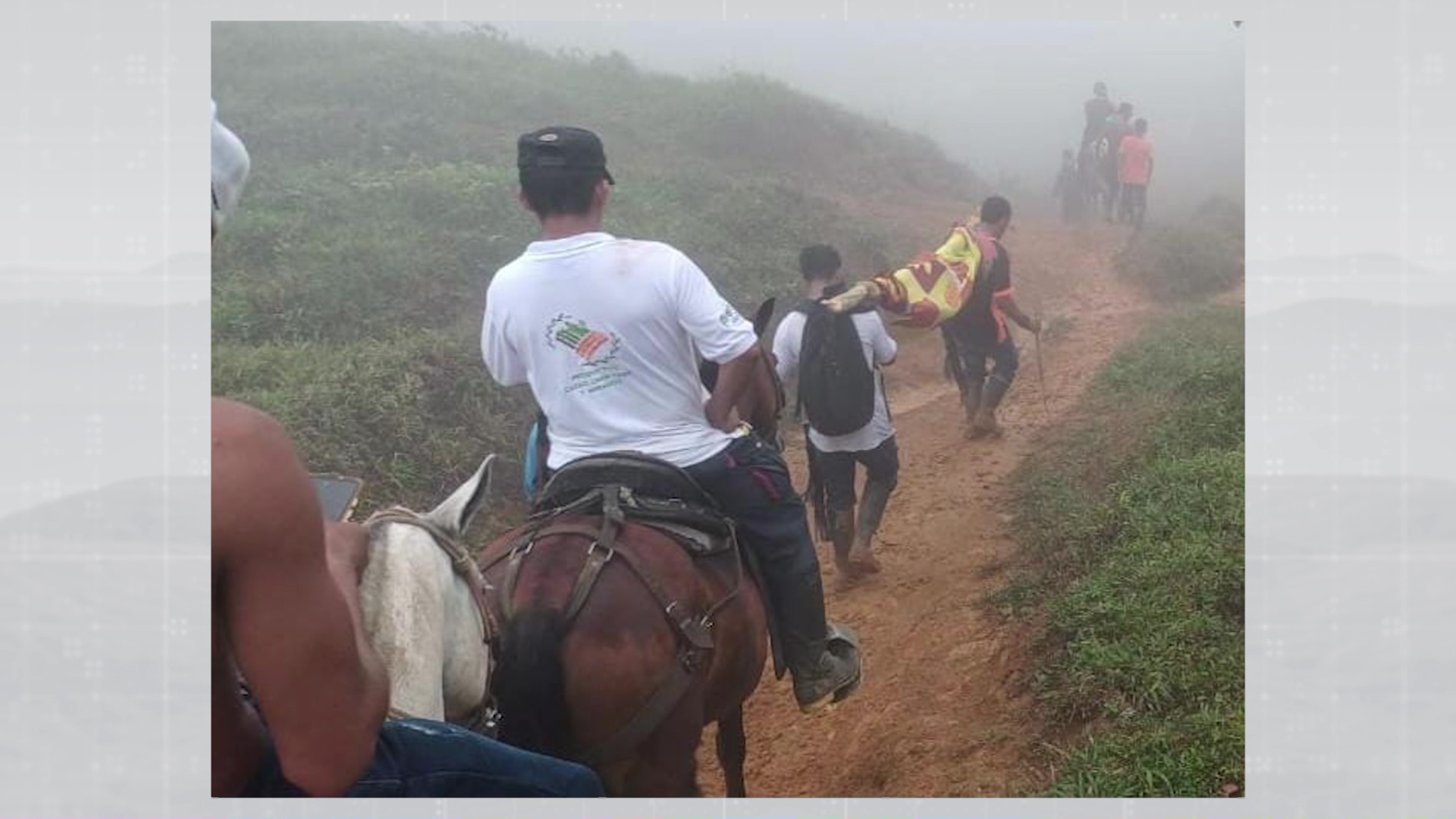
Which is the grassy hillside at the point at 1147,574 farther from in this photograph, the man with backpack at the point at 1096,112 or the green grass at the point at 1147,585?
the man with backpack at the point at 1096,112

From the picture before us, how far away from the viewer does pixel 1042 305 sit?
11.1 m

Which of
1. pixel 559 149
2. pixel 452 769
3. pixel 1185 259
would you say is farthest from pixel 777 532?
pixel 1185 259

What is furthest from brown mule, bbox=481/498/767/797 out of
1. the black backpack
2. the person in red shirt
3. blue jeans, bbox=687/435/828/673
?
the person in red shirt

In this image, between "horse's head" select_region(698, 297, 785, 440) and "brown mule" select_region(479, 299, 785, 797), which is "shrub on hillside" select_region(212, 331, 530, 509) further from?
"brown mule" select_region(479, 299, 785, 797)

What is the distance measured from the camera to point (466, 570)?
2.43m

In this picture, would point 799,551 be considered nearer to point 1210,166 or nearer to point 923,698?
point 923,698

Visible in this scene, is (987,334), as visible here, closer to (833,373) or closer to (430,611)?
(833,373)

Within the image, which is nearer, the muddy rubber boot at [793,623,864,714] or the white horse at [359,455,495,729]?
the white horse at [359,455,495,729]

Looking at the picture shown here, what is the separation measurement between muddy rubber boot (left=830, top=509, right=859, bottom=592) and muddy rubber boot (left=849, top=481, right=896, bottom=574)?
1.4 inches

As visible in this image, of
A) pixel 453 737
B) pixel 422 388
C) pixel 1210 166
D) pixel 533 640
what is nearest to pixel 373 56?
pixel 422 388

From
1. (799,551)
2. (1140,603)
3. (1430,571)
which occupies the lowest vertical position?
(1140,603)

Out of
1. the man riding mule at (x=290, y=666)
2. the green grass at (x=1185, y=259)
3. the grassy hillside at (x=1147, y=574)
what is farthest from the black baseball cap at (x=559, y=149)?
the green grass at (x=1185, y=259)

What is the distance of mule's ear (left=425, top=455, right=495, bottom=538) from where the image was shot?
2422mm

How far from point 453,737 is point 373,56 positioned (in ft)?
32.2
